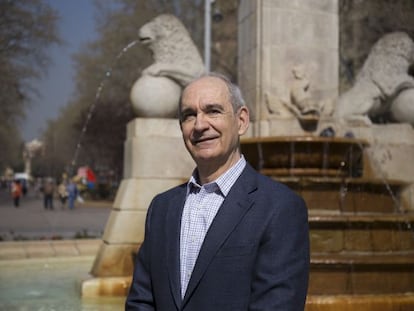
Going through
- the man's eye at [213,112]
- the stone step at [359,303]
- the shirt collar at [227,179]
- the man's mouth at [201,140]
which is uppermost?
Result: the man's eye at [213,112]

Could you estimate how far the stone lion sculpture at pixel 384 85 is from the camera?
8992 millimetres

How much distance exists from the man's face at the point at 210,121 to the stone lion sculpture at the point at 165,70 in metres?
5.63

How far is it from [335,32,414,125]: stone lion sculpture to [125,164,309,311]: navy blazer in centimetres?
720

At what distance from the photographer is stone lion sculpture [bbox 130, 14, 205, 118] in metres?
7.75

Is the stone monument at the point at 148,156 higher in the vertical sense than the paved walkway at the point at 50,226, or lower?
higher

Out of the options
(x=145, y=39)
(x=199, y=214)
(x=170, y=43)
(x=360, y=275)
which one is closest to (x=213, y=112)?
(x=199, y=214)

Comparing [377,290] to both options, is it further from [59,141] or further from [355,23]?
[59,141]

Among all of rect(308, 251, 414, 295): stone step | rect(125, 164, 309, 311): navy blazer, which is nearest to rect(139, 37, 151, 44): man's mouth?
rect(308, 251, 414, 295): stone step

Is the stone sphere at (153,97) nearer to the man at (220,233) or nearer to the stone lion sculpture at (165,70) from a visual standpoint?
the stone lion sculpture at (165,70)

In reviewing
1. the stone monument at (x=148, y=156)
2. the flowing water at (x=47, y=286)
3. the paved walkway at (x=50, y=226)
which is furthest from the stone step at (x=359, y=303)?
the paved walkway at (x=50, y=226)

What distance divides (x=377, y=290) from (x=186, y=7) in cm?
3368

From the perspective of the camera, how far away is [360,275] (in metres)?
5.39

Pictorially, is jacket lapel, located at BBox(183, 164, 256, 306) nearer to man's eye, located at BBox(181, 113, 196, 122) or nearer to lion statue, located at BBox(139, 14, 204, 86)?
man's eye, located at BBox(181, 113, 196, 122)

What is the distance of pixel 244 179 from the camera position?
2135 mm
